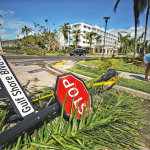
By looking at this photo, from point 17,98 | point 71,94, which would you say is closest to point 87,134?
point 71,94

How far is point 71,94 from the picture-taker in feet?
5.47

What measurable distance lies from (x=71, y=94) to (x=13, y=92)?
868 millimetres

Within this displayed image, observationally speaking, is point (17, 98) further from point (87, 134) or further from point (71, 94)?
point (87, 134)

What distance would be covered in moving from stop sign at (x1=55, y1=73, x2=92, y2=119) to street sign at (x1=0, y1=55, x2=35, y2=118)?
1.52ft

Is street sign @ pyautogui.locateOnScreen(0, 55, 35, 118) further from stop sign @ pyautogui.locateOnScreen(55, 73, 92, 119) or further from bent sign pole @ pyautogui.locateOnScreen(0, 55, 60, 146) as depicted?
stop sign @ pyautogui.locateOnScreen(55, 73, 92, 119)

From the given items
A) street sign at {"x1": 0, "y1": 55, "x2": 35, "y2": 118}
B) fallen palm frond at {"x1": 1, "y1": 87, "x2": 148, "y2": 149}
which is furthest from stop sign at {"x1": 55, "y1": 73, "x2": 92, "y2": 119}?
street sign at {"x1": 0, "y1": 55, "x2": 35, "y2": 118}

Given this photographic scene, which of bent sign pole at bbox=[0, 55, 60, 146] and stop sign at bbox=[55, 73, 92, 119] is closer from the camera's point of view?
bent sign pole at bbox=[0, 55, 60, 146]

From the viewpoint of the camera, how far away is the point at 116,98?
90.4 inches

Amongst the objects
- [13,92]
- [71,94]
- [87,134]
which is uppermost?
[13,92]

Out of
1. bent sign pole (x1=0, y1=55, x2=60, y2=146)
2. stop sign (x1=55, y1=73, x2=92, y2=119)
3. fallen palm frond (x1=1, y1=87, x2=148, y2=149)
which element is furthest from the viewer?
stop sign (x1=55, y1=73, x2=92, y2=119)

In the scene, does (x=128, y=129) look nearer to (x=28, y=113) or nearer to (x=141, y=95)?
→ (x=28, y=113)

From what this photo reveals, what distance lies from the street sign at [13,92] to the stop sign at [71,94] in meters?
0.46

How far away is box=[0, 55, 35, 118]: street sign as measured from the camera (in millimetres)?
1330

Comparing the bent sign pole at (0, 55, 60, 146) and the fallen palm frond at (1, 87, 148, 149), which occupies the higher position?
the bent sign pole at (0, 55, 60, 146)
